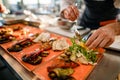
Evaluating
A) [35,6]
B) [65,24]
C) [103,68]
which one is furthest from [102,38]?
[35,6]

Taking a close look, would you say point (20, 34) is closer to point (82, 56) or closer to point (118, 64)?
point (82, 56)

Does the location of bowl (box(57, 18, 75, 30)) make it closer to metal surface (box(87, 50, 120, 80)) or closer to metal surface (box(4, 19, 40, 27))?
metal surface (box(4, 19, 40, 27))

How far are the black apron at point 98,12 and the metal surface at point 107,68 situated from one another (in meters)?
0.55

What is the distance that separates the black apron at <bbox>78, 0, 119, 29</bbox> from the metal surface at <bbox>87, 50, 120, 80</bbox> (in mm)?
551

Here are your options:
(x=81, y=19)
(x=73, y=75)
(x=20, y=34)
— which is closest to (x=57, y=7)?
(x=81, y=19)

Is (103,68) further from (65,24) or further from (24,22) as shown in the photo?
(24,22)

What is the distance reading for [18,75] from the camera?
2.44ft

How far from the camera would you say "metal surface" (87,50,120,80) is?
0.70m

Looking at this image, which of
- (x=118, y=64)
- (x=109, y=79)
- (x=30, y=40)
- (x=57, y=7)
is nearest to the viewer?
(x=109, y=79)

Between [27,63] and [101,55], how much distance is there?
1.48ft

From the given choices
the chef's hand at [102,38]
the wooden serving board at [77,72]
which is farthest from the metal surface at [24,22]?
the chef's hand at [102,38]

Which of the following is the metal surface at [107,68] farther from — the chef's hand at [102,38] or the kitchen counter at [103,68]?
the chef's hand at [102,38]

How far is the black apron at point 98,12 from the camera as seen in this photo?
129cm

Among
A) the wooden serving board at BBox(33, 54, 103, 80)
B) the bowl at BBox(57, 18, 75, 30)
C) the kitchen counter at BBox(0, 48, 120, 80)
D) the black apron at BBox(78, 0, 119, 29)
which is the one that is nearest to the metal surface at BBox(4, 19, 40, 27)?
the bowl at BBox(57, 18, 75, 30)
